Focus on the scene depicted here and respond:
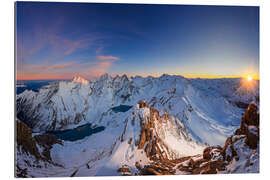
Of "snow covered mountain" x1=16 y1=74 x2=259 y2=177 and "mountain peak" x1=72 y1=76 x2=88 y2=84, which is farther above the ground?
"mountain peak" x1=72 y1=76 x2=88 y2=84

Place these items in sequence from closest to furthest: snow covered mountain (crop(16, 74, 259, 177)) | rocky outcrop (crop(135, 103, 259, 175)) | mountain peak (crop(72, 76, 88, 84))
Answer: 1. rocky outcrop (crop(135, 103, 259, 175))
2. snow covered mountain (crop(16, 74, 259, 177))
3. mountain peak (crop(72, 76, 88, 84))

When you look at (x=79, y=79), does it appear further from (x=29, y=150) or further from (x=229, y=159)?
(x=229, y=159)

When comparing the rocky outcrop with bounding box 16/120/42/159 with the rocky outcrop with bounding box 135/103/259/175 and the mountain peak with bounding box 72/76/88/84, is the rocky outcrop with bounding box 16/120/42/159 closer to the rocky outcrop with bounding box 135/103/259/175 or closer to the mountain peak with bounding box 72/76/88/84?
the mountain peak with bounding box 72/76/88/84

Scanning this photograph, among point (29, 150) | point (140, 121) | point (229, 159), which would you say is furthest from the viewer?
point (140, 121)

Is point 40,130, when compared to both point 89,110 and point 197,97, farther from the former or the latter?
point 197,97

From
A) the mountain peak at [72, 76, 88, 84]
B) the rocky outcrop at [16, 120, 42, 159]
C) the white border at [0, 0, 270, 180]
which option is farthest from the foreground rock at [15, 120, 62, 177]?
the mountain peak at [72, 76, 88, 84]
